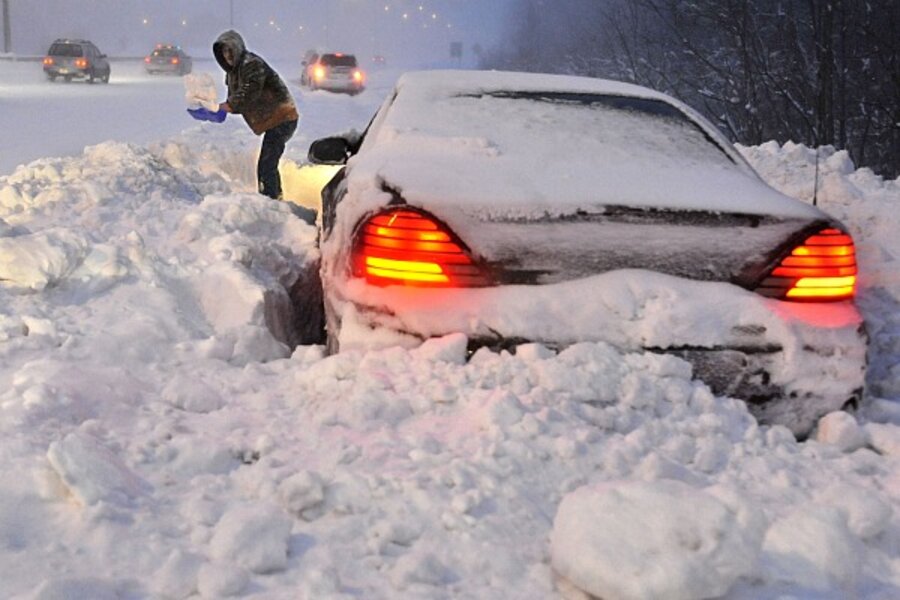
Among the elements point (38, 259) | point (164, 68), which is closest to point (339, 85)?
point (164, 68)

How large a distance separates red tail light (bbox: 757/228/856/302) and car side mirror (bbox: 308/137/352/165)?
2.71 metres

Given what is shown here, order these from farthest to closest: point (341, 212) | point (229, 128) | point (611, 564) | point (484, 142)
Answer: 1. point (229, 128)
2. point (484, 142)
3. point (341, 212)
4. point (611, 564)

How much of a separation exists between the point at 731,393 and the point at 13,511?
217cm

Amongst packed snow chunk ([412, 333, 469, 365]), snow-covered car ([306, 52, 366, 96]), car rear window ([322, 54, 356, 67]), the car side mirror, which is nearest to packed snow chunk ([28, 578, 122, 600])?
packed snow chunk ([412, 333, 469, 365])

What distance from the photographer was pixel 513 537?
2195 mm

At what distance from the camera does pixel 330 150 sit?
493 centimetres

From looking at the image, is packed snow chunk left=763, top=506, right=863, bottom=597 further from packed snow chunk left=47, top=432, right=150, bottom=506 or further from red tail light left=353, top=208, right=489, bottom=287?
packed snow chunk left=47, top=432, right=150, bottom=506

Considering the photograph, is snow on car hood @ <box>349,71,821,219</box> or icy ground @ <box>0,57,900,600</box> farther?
snow on car hood @ <box>349,71,821,219</box>

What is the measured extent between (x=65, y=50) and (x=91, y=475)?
37.8 m

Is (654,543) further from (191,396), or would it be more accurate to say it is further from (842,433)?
(191,396)

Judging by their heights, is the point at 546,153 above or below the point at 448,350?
above

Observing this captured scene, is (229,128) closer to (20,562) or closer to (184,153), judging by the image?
(184,153)

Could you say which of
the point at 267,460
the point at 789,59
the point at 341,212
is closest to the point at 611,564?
the point at 267,460

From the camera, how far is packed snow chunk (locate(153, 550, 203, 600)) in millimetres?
1894
